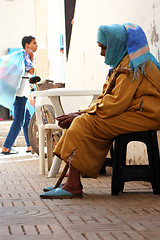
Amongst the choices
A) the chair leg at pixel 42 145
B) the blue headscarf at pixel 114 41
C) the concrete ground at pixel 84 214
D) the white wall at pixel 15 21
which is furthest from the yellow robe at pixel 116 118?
the white wall at pixel 15 21

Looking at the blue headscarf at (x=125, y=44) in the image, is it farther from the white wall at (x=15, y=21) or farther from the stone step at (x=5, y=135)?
the white wall at (x=15, y=21)

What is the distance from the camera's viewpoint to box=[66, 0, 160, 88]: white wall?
4.85 m

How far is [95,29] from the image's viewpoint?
722 centimetres

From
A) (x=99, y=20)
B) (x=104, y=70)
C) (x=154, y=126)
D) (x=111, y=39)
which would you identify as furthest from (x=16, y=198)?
(x=99, y=20)

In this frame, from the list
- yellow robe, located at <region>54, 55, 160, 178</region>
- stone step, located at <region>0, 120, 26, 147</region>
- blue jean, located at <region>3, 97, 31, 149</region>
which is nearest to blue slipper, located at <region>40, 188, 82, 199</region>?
yellow robe, located at <region>54, 55, 160, 178</region>

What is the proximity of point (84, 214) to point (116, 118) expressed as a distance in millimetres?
964

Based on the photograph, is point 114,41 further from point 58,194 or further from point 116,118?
point 58,194

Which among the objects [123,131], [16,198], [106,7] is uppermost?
[106,7]

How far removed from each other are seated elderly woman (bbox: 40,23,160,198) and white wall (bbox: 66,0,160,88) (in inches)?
25.0

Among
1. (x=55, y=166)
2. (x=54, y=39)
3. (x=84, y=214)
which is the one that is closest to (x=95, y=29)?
(x=55, y=166)

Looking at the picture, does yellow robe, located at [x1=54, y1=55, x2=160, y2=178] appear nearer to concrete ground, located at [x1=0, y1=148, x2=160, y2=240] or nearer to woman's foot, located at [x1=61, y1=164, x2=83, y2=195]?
woman's foot, located at [x1=61, y1=164, x2=83, y2=195]

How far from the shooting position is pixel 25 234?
9.11 ft

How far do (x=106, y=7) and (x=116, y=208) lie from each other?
12.1 ft

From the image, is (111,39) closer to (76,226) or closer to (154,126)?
(154,126)
